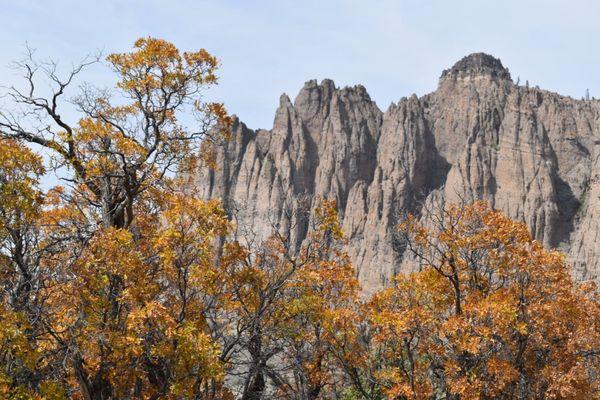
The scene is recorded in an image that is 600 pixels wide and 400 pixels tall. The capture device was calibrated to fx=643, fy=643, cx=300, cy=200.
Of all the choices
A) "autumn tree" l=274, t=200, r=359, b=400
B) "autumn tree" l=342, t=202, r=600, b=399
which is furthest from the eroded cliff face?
"autumn tree" l=274, t=200, r=359, b=400

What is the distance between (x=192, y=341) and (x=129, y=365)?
276 centimetres

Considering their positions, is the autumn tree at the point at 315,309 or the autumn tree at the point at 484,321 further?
the autumn tree at the point at 484,321

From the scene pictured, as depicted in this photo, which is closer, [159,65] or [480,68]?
[159,65]

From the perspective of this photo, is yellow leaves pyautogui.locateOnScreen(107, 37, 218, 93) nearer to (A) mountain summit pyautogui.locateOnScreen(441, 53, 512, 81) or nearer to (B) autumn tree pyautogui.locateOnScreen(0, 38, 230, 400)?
(B) autumn tree pyautogui.locateOnScreen(0, 38, 230, 400)

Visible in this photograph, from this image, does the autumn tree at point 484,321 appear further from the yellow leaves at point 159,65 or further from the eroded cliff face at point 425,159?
the eroded cliff face at point 425,159

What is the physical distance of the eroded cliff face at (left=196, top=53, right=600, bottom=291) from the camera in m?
152

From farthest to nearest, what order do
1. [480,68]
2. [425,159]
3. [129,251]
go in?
[480,68]
[425,159]
[129,251]

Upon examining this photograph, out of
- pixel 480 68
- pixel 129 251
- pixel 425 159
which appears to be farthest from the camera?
pixel 480 68

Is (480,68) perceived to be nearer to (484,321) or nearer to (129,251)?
(484,321)

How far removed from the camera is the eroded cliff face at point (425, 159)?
5999 inches

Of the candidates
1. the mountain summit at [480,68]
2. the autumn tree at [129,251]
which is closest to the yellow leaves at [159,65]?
the autumn tree at [129,251]

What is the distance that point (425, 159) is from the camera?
6816 inches

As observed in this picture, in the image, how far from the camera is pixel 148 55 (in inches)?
683

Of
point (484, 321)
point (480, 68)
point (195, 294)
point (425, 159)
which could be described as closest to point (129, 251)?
point (195, 294)
